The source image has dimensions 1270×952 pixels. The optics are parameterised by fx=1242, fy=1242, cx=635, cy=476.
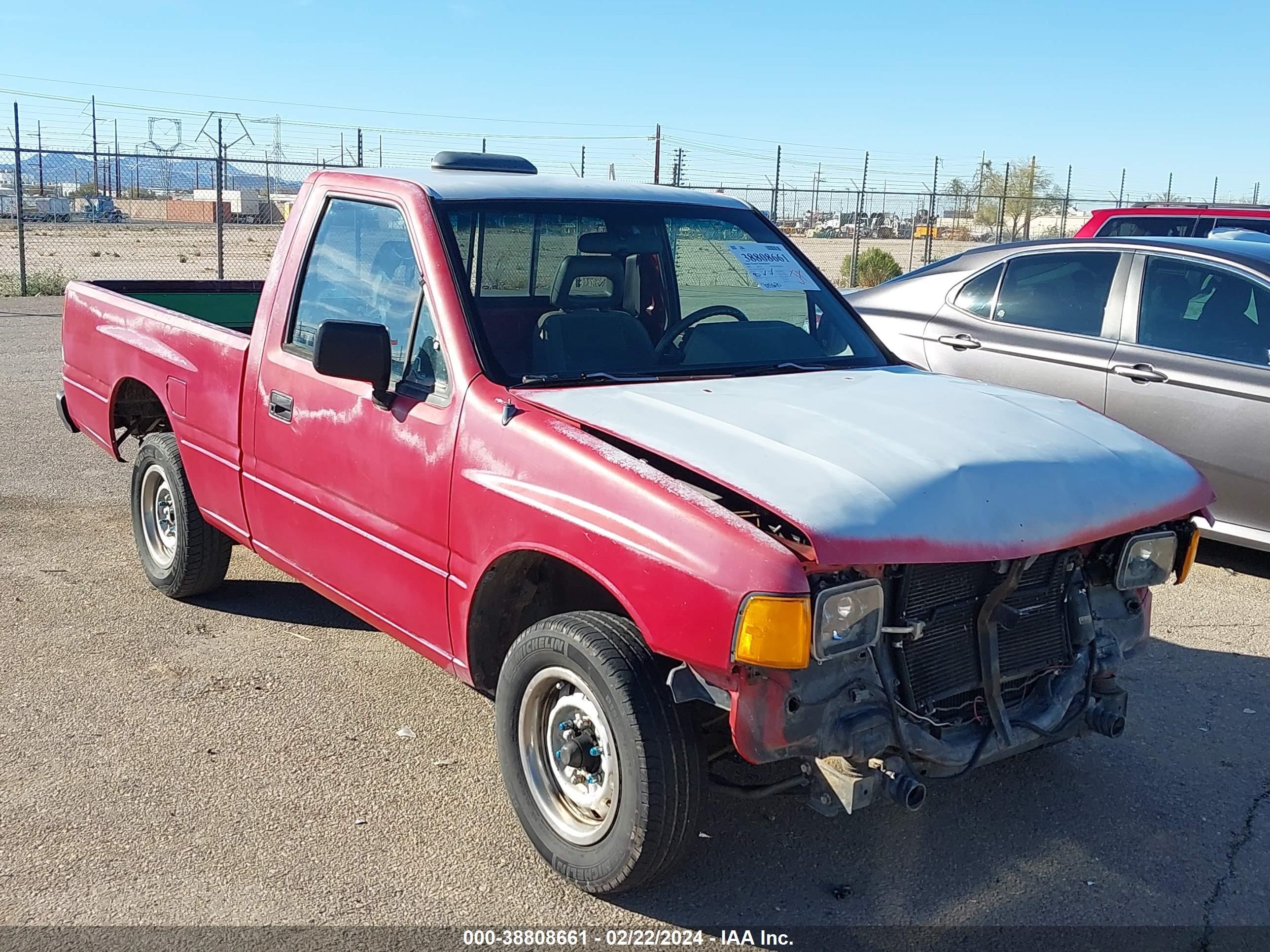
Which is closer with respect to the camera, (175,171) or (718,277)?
(718,277)

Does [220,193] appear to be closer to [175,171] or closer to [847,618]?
[175,171]

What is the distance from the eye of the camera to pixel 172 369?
5.10m

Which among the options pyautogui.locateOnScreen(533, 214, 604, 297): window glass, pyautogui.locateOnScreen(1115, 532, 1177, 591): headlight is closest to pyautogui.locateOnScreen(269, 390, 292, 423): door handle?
pyautogui.locateOnScreen(533, 214, 604, 297): window glass

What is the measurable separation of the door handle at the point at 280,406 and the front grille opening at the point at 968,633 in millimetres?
2270

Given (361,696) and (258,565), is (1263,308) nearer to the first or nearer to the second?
(361,696)

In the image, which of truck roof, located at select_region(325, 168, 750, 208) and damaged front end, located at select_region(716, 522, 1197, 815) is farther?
truck roof, located at select_region(325, 168, 750, 208)

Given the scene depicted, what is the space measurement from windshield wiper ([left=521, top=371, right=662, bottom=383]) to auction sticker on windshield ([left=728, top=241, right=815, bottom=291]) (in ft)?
2.85

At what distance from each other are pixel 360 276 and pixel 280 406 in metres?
0.54

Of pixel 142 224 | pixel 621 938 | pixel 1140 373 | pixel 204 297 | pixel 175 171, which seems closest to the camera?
pixel 621 938

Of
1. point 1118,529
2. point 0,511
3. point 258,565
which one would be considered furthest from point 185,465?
point 1118,529

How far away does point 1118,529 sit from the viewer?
128 inches

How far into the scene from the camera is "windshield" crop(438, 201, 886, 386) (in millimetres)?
3959

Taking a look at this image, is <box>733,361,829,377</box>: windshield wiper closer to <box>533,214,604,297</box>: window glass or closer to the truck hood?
the truck hood

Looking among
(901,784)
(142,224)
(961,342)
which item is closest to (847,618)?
(901,784)
